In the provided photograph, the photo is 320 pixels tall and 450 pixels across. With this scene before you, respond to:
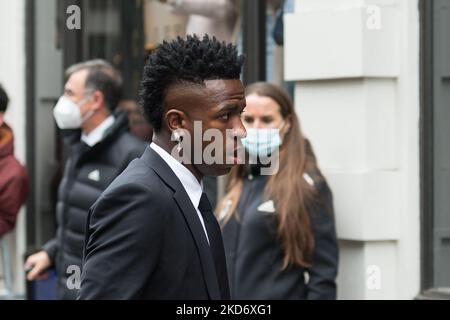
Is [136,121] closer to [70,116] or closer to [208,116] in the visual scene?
[70,116]

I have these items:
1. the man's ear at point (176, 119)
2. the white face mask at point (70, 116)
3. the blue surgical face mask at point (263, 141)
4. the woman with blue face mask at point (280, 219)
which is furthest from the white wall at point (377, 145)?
the man's ear at point (176, 119)

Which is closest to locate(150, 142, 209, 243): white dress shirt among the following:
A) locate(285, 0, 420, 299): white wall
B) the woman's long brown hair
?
the woman's long brown hair

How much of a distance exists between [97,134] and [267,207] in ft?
4.63

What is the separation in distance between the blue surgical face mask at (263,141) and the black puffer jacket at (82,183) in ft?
2.58

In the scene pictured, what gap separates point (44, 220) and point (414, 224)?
144 inches

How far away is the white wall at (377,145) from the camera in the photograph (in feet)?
19.9

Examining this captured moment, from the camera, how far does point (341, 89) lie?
6246 mm

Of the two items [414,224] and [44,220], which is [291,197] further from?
[44,220]

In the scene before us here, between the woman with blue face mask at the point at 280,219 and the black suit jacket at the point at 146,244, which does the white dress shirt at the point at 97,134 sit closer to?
the woman with blue face mask at the point at 280,219

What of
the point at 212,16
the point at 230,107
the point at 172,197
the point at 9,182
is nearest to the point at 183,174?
the point at 172,197

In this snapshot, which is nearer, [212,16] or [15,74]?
[212,16]

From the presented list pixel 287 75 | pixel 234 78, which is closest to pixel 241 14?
pixel 287 75

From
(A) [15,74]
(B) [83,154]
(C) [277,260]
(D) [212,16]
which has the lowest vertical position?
(C) [277,260]

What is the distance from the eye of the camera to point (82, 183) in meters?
6.66
